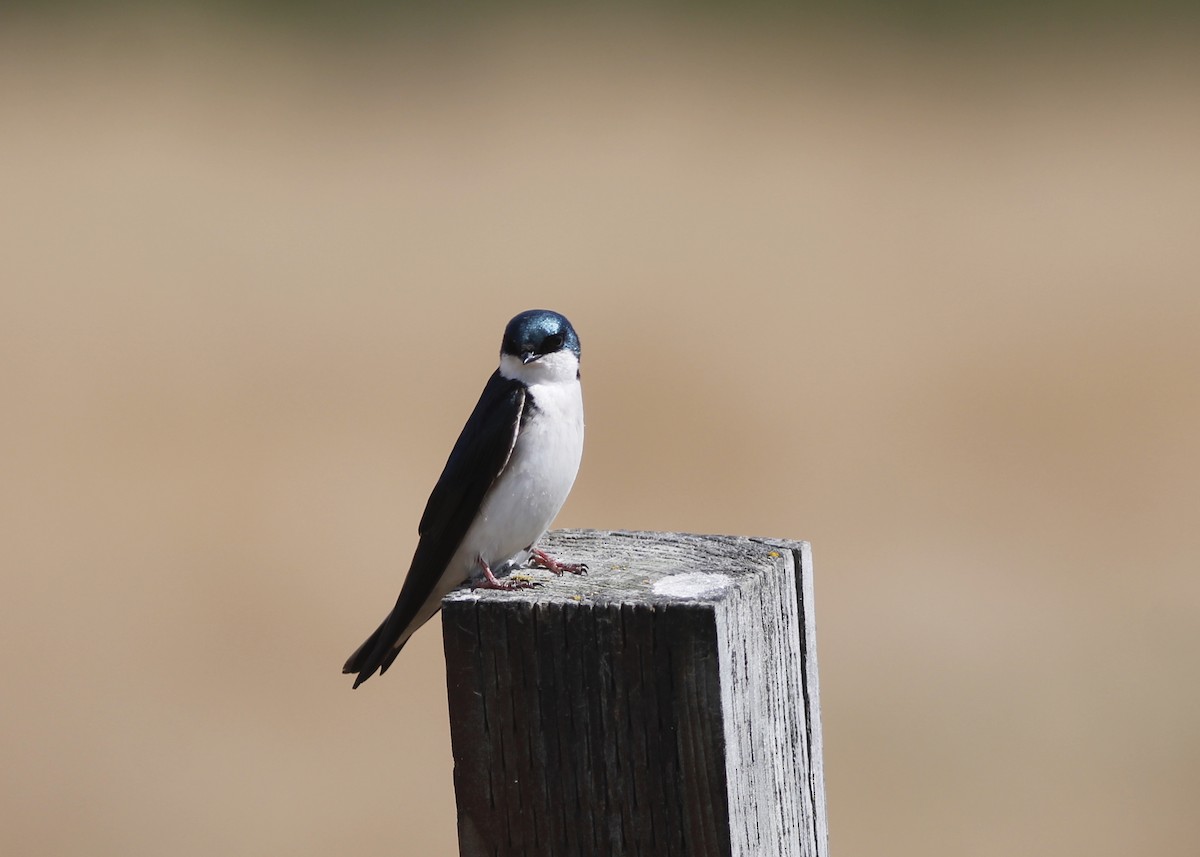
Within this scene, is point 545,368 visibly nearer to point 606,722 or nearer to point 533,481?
point 533,481

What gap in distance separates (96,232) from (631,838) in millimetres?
10401

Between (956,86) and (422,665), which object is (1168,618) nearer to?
(422,665)

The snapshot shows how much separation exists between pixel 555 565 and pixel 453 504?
64 centimetres

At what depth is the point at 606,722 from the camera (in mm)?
1496

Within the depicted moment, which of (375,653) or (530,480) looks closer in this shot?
(375,653)

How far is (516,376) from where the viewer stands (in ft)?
9.23

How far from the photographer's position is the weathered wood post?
1491 millimetres

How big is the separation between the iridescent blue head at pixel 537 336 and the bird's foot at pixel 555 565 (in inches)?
29.2

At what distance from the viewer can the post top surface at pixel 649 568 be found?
1562 mm

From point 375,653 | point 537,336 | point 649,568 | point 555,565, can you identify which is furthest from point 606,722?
point 537,336

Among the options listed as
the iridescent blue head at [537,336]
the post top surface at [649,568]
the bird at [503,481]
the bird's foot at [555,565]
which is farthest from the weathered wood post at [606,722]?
the iridescent blue head at [537,336]

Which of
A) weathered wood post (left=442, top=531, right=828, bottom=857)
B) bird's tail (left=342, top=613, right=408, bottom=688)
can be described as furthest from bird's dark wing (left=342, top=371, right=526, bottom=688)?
weathered wood post (left=442, top=531, right=828, bottom=857)

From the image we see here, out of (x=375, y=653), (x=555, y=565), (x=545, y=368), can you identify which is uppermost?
(x=545, y=368)

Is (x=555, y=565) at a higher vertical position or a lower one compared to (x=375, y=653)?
higher
